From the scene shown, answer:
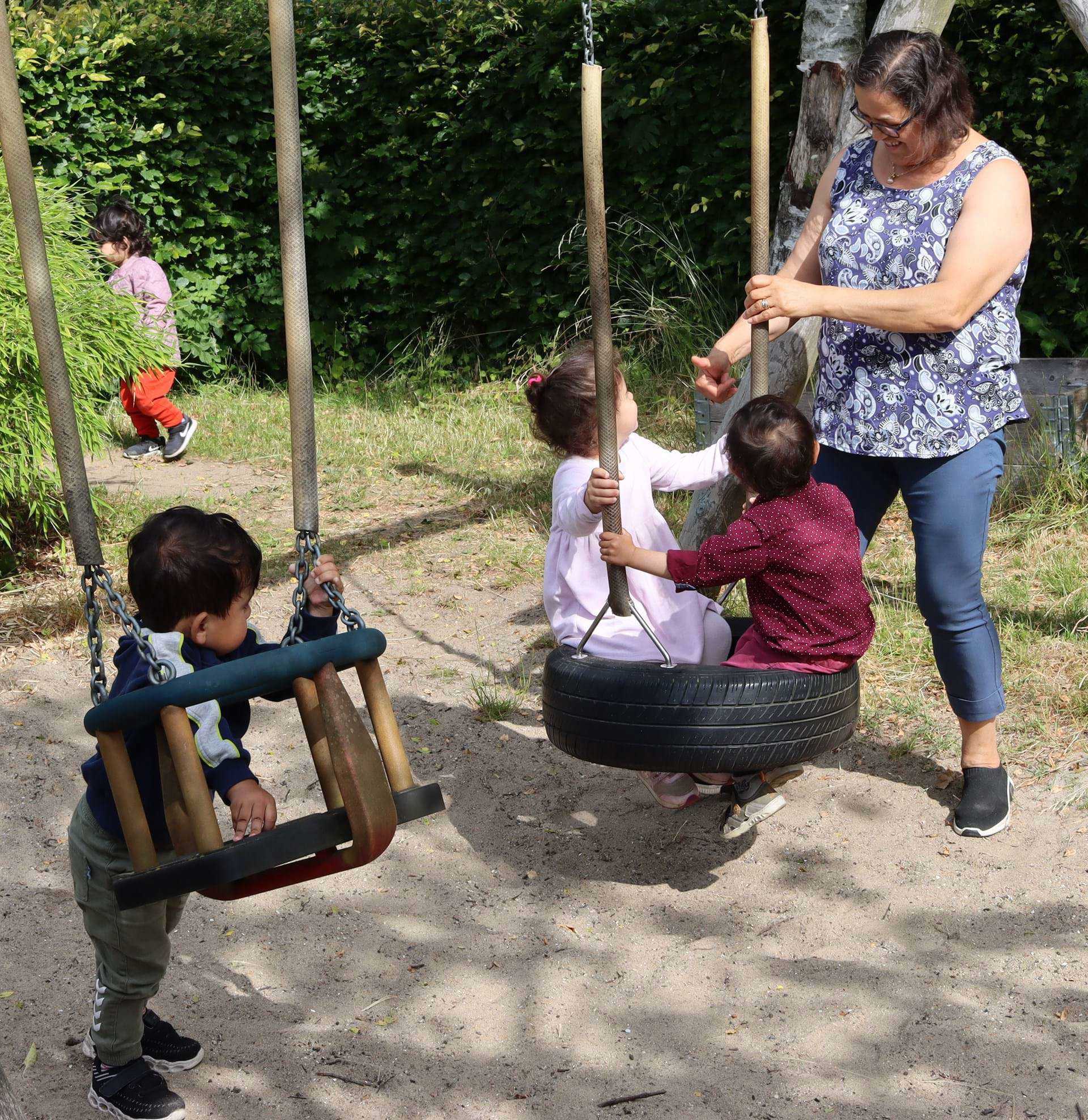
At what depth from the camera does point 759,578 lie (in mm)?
2752

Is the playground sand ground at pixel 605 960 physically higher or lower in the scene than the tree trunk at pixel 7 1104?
lower

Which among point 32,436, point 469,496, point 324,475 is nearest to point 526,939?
point 32,436

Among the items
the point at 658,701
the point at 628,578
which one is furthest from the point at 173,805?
the point at 628,578

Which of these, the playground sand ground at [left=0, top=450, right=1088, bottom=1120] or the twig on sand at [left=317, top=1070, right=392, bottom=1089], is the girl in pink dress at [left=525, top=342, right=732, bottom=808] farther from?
the twig on sand at [left=317, top=1070, right=392, bottom=1089]

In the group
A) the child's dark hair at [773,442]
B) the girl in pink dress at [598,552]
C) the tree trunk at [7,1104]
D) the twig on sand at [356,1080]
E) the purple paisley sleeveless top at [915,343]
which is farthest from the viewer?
the girl in pink dress at [598,552]

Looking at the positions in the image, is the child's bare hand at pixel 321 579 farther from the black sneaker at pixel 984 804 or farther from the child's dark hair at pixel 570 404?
the black sneaker at pixel 984 804

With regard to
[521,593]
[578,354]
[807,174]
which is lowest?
[521,593]

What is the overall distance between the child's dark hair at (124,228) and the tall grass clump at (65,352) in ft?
5.50

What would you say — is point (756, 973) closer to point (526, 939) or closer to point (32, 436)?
point (526, 939)

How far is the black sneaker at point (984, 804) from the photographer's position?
328cm

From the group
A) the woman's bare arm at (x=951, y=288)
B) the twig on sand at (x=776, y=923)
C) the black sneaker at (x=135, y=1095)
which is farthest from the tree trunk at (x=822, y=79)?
the black sneaker at (x=135, y=1095)

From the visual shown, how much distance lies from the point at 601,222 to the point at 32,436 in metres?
3.25

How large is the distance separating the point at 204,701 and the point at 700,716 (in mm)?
1007

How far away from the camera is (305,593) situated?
2.18m
